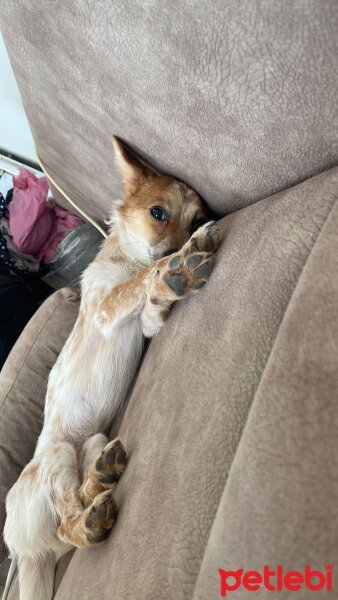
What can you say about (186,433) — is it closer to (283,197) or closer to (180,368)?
(180,368)

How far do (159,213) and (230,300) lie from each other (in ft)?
2.94

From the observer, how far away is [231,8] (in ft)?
3.21

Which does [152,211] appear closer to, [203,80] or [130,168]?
[130,168]

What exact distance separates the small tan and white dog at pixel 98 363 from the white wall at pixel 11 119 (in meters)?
2.01

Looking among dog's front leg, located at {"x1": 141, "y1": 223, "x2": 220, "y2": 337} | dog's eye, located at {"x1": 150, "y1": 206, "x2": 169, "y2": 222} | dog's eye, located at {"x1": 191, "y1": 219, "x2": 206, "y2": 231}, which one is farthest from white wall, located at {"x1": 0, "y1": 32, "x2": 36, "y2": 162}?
dog's front leg, located at {"x1": 141, "y1": 223, "x2": 220, "y2": 337}

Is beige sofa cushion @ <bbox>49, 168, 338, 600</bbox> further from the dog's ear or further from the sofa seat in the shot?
the dog's ear

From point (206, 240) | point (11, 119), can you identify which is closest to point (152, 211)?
point (206, 240)

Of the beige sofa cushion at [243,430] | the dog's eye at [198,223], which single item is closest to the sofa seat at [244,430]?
the beige sofa cushion at [243,430]

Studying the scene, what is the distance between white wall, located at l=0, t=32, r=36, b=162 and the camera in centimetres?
336

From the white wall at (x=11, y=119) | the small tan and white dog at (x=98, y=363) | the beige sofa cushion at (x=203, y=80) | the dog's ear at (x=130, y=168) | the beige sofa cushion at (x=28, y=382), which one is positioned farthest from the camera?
the white wall at (x=11, y=119)

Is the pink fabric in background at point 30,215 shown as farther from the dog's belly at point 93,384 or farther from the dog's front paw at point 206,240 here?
the dog's front paw at point 206,240

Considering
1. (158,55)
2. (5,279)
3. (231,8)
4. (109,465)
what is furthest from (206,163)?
(5,279)

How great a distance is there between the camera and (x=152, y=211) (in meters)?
1.95

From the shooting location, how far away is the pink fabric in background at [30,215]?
11.9 ft
